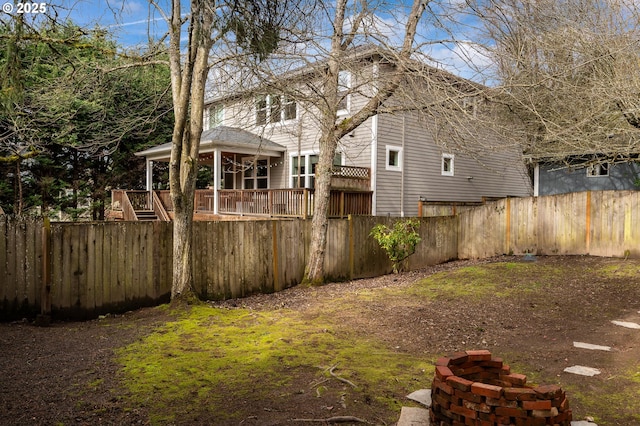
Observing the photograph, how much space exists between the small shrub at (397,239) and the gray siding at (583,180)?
801 centimetres

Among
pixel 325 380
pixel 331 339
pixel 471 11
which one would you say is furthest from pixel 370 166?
pixel 325 380

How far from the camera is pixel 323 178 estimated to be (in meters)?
9.82

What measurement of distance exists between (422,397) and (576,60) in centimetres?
1018

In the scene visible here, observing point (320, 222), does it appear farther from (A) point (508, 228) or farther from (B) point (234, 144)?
(B) point (234, 144)

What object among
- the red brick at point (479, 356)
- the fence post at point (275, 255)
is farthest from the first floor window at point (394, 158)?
the red brick at point (479, 356)

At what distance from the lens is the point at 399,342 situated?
18.9ft

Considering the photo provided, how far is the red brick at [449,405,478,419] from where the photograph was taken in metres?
2.95

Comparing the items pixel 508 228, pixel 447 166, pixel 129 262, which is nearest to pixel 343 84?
pixel 129 262

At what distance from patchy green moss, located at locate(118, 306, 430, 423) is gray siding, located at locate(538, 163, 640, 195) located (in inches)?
547

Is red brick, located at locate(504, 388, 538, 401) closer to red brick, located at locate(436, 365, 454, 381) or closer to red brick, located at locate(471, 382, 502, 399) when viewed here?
red brick, located at locate(471, 382, 502, 399)

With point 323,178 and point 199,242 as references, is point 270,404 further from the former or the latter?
point 323,178

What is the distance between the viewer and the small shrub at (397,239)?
1102 cm

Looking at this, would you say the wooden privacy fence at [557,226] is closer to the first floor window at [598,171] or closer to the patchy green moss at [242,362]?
the first floor window at [598,171]

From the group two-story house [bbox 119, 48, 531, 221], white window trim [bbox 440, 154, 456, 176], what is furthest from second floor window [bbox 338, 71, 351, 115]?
white window trim [bbox 440, 154, 456, 176]
